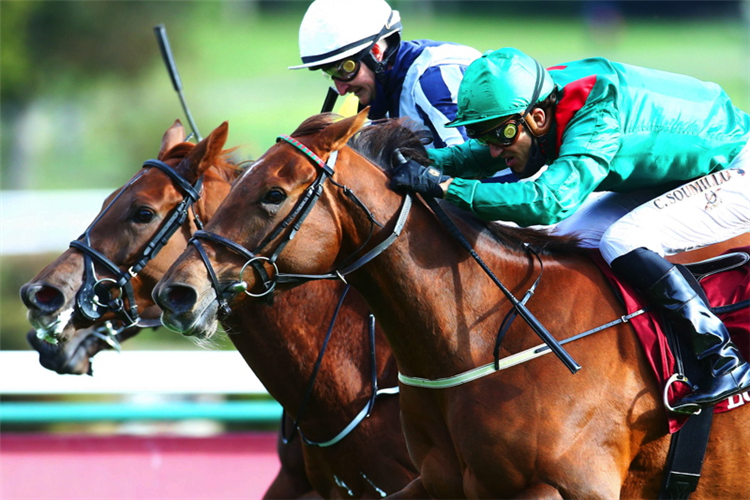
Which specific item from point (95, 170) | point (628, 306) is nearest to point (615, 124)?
point (628, 306)

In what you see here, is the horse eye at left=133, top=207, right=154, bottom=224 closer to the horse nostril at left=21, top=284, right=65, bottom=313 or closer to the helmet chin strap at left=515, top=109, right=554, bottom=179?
the horse nostril at left=21, top=284, right=65, bottom=313

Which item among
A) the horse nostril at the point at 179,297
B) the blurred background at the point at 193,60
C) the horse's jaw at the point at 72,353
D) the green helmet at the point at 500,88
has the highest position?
the green helmet at the point at 500,88

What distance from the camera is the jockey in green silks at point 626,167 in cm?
285

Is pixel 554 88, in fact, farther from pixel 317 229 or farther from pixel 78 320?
pixel 78 320

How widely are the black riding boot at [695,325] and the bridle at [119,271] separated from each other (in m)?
1.66

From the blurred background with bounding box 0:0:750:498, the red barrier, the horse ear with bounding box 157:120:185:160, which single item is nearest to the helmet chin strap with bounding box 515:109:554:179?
the horse ear with bounding box 157:120:185:160

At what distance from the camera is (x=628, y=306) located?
2998 millimetres

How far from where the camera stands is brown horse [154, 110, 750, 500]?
2746 mm

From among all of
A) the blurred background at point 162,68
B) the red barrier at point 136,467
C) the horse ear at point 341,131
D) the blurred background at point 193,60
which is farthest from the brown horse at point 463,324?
the blurred background at point 193,60

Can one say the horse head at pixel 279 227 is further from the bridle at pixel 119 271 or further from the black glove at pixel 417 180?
the bridle at pixel 119 271

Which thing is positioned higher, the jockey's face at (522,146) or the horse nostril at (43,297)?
the jockey's face at (522,146)

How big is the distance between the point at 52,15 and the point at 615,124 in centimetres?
1646

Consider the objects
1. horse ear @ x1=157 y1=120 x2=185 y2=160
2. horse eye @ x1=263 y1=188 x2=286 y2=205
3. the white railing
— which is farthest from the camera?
the white railing

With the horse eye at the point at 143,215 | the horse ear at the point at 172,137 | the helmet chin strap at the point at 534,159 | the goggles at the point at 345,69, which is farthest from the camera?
the horse ear at the point at 172,137
